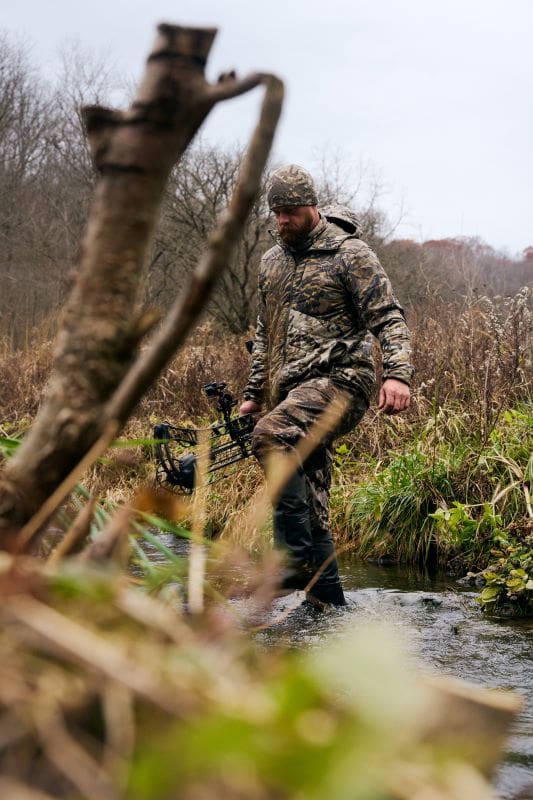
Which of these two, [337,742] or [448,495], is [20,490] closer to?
[337,742]

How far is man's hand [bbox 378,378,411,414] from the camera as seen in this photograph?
16.0 ft

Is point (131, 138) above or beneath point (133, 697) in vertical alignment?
above

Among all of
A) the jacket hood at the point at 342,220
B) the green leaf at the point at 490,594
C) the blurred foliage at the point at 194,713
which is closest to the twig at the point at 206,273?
the blurred foliage at the point at 194,713

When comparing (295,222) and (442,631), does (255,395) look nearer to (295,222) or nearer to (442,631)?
(295,222)

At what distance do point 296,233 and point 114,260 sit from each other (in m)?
4.53

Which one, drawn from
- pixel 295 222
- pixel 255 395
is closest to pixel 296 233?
pixel 295 222

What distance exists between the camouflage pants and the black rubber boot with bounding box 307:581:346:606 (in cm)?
3

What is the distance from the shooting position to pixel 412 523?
678 cm

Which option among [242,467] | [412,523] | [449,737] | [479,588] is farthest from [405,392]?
[449,737]

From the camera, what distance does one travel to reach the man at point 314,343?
16.8 feet

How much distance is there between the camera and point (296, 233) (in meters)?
5.42

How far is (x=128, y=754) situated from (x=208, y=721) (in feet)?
0.20

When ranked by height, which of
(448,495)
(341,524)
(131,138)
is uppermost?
(131,138)

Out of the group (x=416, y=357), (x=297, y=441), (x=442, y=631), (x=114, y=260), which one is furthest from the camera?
(x=416, y=357)
